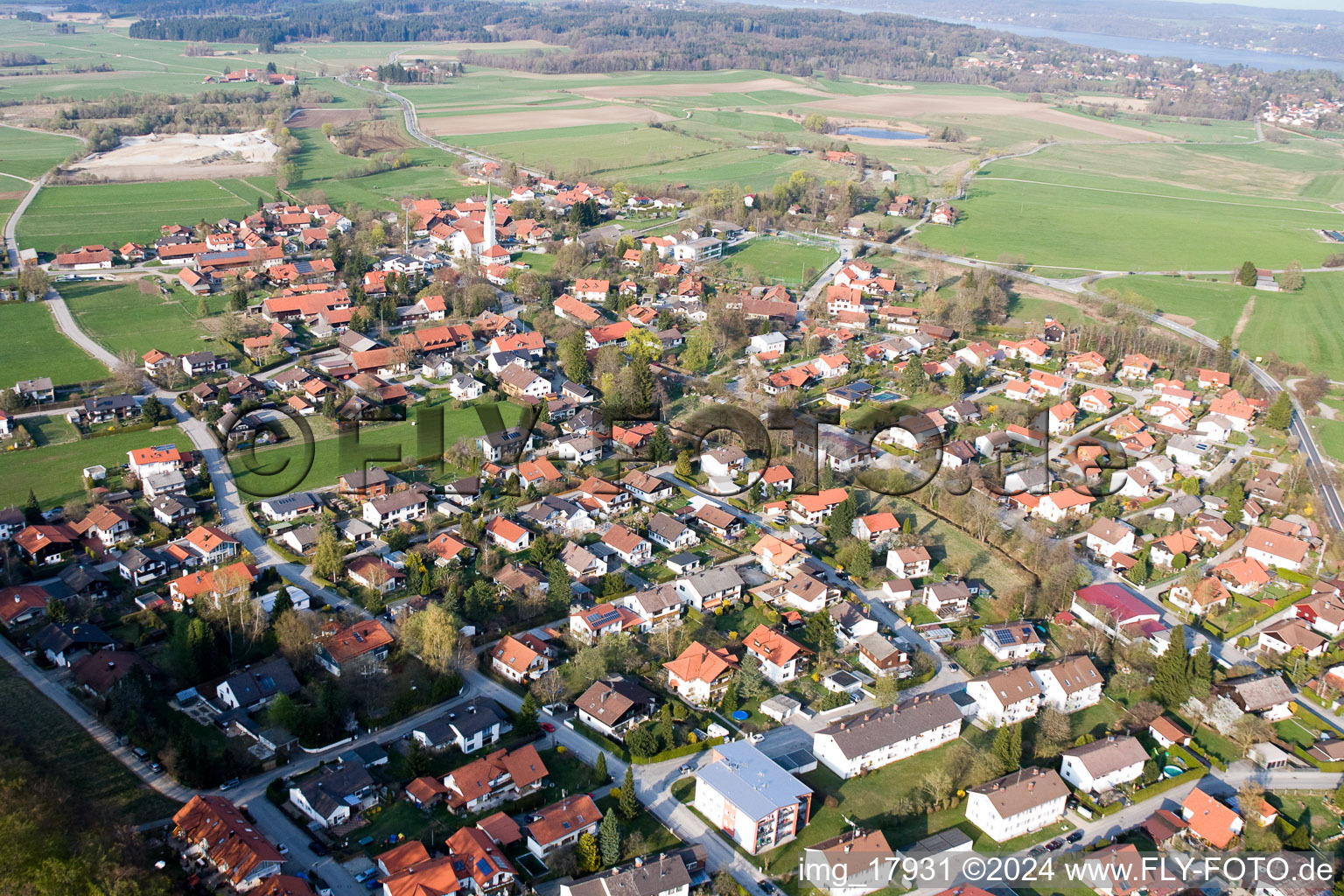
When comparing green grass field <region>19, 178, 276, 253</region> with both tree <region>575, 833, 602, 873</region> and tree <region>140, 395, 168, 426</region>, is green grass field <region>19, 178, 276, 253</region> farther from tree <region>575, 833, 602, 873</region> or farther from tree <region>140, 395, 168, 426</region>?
tree <region>575, 833, 602, 873</region>

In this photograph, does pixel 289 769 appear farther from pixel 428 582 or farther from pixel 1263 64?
pixel 1263 64

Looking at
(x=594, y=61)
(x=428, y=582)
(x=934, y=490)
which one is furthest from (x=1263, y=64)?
(x=428, y=582)

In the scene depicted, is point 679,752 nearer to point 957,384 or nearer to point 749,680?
point 749,680

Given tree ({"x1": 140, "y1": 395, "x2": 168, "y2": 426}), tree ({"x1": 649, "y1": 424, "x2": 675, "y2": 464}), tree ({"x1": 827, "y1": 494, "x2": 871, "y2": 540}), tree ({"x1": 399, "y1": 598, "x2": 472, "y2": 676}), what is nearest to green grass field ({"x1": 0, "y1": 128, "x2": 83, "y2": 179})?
tree ({"x1": 140, "y1": 395, "x2": 168, "y2": 426})

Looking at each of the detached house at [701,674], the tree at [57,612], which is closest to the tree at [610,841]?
the detached house at [701,674]

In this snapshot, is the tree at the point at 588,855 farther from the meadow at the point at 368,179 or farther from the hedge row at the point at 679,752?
the meadow at the point at 368,179
